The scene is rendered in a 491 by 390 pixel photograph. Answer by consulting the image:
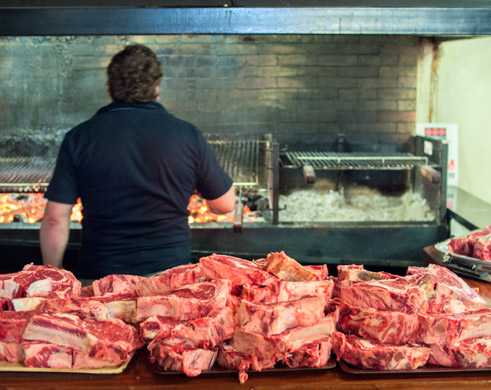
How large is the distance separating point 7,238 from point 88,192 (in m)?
1.85

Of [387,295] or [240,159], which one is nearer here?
[387,295]

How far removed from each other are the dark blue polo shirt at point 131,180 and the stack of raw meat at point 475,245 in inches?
56.0

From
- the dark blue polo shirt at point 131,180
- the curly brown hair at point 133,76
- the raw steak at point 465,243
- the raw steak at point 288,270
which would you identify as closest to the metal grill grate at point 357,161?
the raw steak at point 465,243

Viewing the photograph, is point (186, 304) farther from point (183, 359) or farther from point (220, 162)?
point (220, 162)

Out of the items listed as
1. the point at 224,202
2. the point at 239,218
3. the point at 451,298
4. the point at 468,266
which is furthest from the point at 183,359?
the point at 239,218

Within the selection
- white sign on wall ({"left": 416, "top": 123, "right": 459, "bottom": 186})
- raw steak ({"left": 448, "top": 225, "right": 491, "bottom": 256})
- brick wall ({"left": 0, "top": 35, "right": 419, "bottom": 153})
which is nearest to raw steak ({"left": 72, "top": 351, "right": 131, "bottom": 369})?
raw steak ({"left": 448, "top": 225, "right": 491, "bottom": 256})

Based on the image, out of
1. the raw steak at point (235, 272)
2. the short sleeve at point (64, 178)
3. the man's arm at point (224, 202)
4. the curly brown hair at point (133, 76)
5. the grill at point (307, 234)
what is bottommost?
the grill at point (307, 234)

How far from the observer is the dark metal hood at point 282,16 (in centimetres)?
251

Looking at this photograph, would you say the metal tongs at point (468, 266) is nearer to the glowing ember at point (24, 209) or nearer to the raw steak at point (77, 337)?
the raw steak at point (77, 337)

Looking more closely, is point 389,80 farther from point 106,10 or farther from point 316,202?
point 106,10

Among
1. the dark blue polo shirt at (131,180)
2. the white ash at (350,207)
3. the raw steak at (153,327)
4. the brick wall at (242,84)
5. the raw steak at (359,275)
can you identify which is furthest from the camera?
the brick wall at (242,84)

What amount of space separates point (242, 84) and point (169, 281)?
12.4 ft

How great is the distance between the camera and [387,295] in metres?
1.87

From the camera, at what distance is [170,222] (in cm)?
289
